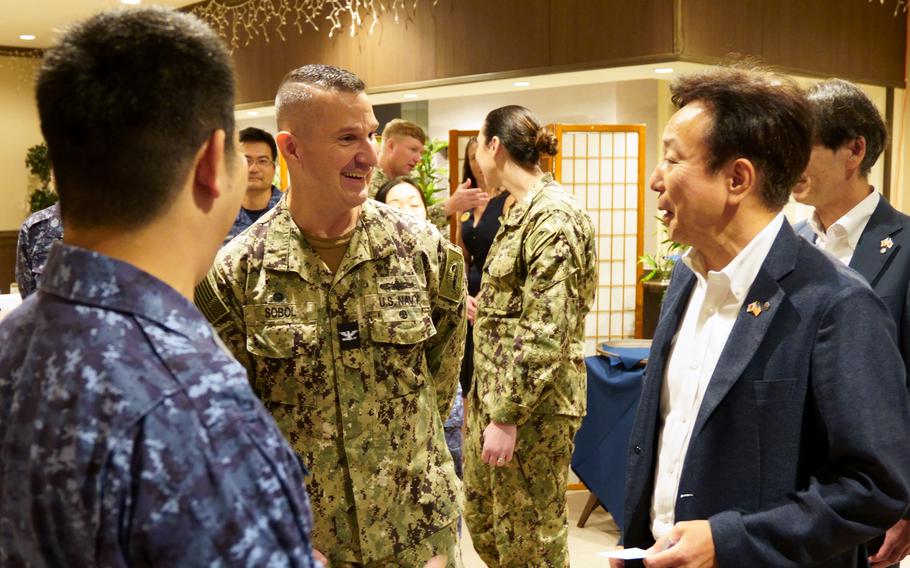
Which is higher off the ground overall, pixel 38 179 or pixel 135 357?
pixel 135 357

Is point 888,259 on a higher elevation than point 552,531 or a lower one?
higher

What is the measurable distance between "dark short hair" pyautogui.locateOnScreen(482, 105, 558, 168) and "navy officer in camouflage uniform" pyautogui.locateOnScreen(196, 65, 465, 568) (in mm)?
1297

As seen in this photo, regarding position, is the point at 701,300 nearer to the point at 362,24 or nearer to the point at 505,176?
the point at 505,176

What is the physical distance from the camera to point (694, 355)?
5.34 feet

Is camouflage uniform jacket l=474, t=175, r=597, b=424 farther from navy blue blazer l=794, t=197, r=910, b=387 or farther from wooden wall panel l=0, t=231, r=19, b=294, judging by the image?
wooden wall panel l=0, t=231, r=19, b=294

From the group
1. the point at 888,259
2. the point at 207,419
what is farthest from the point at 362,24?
the point at 207,419

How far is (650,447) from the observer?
1672 mm

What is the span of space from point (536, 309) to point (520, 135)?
69 centimetres

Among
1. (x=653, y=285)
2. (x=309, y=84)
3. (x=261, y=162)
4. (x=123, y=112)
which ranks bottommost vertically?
(x=653, y=285)

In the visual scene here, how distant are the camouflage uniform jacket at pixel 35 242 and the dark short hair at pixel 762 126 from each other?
2.50m

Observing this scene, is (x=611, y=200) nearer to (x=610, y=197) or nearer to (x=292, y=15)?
(x=610, y=197)

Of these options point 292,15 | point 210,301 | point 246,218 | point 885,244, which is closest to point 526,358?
point 885,244

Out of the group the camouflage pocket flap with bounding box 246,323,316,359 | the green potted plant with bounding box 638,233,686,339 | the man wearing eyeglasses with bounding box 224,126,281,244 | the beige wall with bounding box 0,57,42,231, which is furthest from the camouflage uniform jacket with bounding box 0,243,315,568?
the beige wall with bounding box 0,57,42,231

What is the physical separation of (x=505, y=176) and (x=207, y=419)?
2.60 metres
